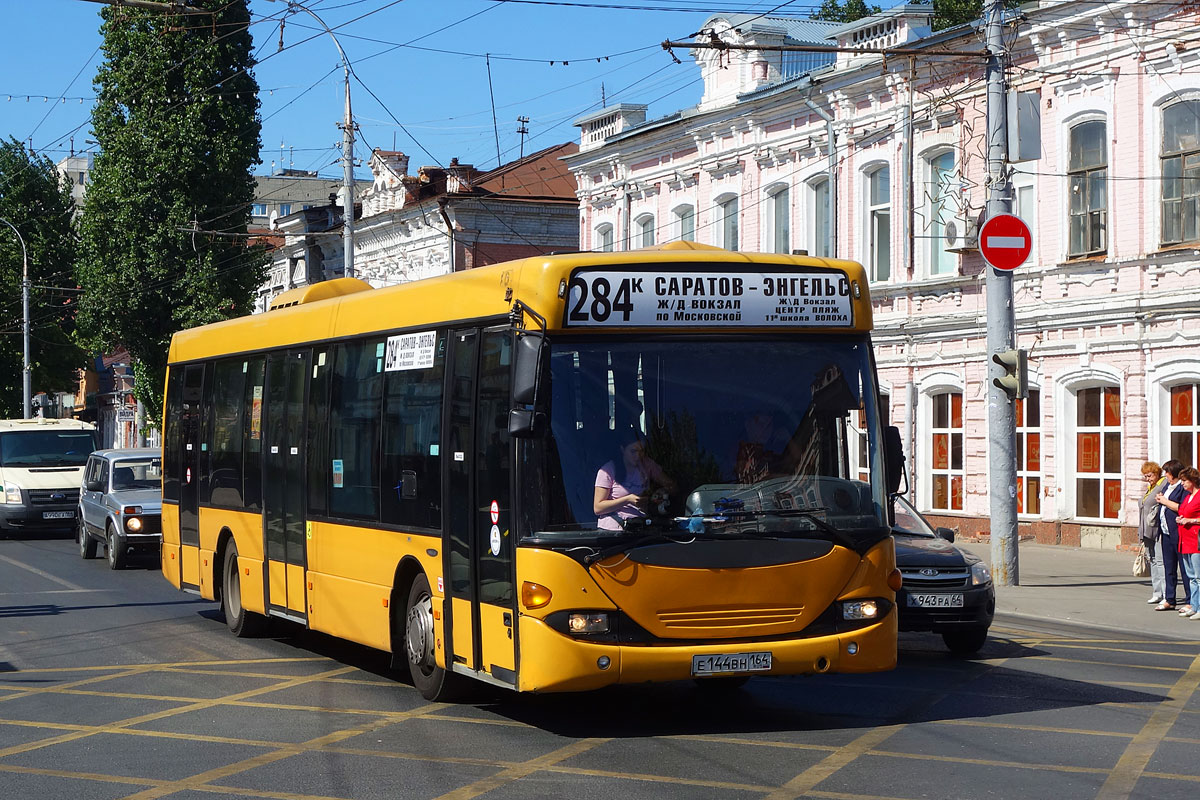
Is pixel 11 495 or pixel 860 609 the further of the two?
pixel 11 495

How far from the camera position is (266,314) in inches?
591

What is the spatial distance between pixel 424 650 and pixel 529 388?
2.62 m

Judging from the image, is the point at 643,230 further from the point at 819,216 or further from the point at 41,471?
the point at 41,471

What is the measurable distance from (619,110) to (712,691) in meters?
31.7

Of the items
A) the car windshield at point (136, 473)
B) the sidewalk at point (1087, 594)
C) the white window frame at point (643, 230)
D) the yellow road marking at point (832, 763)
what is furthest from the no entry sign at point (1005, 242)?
A: the white window frame at point (643, 230)

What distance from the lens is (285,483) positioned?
13945 mm

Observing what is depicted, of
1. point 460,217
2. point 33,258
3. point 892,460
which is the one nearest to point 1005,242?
point 892,460

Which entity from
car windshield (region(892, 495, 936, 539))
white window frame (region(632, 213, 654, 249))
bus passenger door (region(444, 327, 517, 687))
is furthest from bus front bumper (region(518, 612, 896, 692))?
white window frame (region(632, 213, 654, 249))

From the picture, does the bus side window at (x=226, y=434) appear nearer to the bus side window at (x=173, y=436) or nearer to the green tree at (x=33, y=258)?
the bus side window at (x=173, y=436)

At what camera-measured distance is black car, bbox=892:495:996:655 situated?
13875mm

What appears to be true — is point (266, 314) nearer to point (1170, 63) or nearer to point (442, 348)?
point (442, 348)

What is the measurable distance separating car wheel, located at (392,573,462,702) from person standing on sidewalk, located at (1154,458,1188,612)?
9.93 m

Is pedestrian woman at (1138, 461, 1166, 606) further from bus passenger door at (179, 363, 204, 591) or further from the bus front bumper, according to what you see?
bus passenger door at (179, 363, 204, 591)

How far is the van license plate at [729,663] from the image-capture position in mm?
9570
